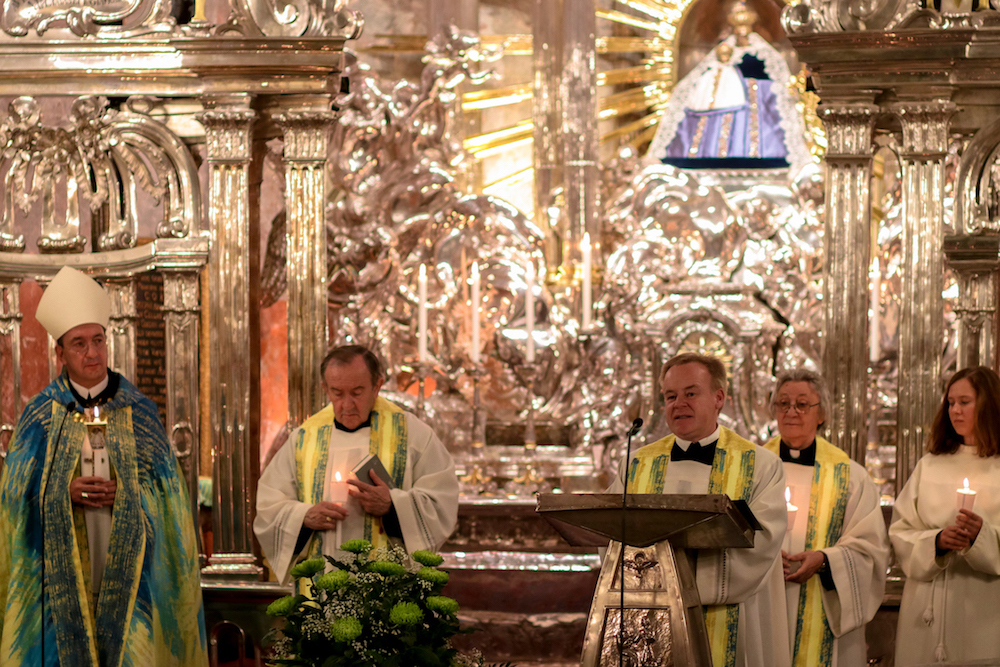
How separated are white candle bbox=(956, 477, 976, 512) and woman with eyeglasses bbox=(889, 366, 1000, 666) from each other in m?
0.24

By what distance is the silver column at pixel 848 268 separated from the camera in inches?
235

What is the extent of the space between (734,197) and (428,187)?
6.31 feet

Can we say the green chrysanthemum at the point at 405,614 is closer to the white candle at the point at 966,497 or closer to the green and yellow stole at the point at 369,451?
the green and yellow stole at the point at 369,451

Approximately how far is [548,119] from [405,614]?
17.6 ft

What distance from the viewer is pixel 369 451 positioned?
530 cm

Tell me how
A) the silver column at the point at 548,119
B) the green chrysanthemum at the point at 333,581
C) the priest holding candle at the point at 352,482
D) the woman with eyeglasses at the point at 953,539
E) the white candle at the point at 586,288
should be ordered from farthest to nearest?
1. the silver column at the point at 548,119
2. the white candle at the point at 586,288
3. the priest holding candle at the point at 352,482
4. the woman with eyeglasses at the point at 953,539
5. the green chrysanthemum at the point at 333,581

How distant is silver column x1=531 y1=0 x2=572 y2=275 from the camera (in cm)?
859

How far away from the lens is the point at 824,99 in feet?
19.8

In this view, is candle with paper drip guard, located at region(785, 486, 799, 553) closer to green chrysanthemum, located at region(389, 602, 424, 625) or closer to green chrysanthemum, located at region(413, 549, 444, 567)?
green chrysanthemum, located at region(413, 549, 444, 567)

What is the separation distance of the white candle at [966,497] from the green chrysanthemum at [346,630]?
208 cm

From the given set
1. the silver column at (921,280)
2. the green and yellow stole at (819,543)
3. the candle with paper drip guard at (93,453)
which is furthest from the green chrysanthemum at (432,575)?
the silver column at (921,280)

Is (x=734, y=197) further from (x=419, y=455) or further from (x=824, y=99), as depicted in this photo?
(x=419, y=455)

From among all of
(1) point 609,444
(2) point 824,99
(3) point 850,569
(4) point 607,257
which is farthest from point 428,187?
(3) point 850,569

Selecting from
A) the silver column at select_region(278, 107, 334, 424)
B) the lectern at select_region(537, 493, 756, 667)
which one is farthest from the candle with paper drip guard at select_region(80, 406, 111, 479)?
the lectern at select_region(537, 493, 756, 667)
